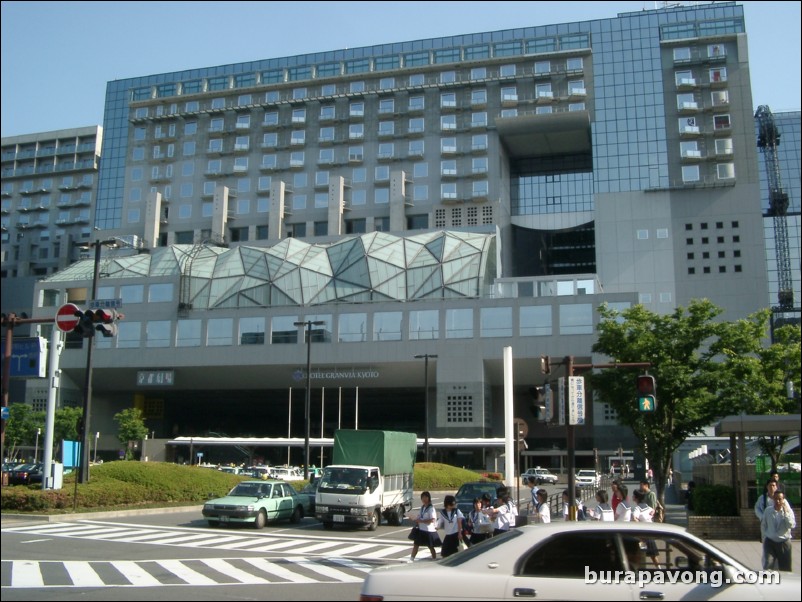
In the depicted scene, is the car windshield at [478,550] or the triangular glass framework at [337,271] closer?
the car windshield at [478,550]

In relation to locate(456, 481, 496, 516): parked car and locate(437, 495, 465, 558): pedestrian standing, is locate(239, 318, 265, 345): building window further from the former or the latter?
locate(437, 495, 465, 558): pedestrian standing


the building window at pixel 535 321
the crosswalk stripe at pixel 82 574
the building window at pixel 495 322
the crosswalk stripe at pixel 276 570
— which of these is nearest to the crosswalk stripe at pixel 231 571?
the crosswalk stripe at pixel 276 570

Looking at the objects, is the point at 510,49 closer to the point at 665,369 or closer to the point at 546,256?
the point at 546,256

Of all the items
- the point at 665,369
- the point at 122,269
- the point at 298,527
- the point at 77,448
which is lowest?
the point at 298,527

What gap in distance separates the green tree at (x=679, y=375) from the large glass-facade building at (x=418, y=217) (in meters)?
38.4

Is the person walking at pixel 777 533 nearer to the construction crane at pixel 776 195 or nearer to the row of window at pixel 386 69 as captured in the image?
the row of window at pixel 386 69

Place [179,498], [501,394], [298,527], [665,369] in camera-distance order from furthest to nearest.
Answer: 1. [501,394]
2. [179,498]
3. [665,369]
4. [298,527]

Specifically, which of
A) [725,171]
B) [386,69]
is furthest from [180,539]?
[386,69]

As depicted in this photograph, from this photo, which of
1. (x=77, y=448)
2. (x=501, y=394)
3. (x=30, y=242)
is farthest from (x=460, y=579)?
(x=30, y=242)

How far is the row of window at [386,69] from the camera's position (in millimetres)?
96500

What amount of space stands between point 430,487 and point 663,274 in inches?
1960

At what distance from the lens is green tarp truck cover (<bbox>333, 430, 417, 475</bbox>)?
28156 millimetres

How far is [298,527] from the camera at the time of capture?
26703 millimetres

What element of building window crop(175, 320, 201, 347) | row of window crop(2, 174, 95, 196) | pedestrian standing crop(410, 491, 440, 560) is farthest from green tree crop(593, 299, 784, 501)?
row of window crop(2, 174, 95, 196)
